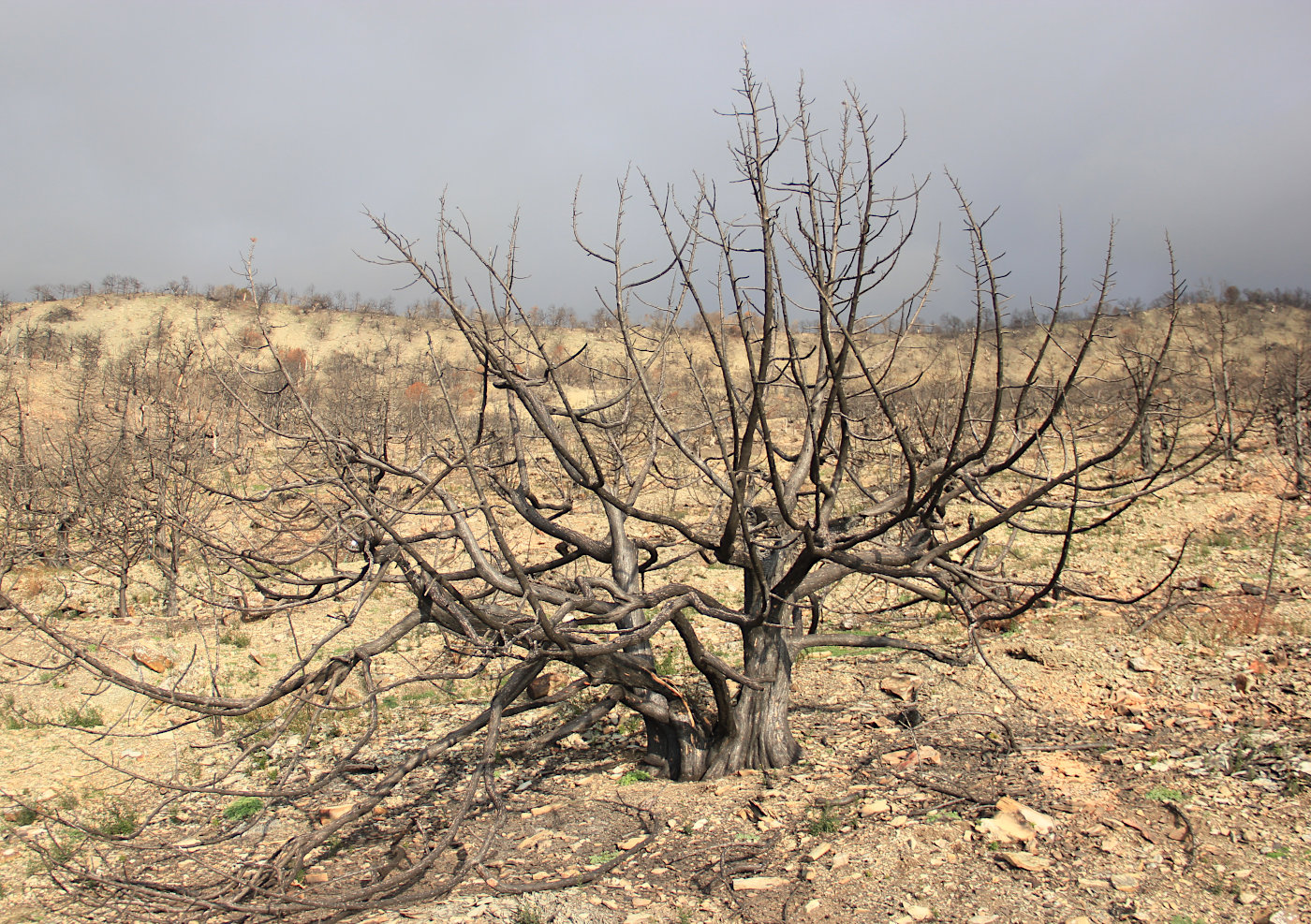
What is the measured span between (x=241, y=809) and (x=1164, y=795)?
5.30m

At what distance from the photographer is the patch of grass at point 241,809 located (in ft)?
16.3

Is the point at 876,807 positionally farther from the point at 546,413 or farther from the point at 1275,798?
the point at 546,413

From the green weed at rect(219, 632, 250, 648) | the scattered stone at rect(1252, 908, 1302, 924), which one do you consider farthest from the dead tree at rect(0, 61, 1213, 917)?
the green weed at rect(219, 632, 250, 648)

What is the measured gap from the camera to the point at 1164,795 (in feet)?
12.4

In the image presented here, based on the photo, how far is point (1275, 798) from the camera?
3605 millimetres

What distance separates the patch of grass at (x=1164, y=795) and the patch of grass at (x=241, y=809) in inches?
196

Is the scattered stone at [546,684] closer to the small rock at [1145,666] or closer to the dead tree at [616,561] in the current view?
the dead tree at [616,561]

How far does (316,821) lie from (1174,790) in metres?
4.52

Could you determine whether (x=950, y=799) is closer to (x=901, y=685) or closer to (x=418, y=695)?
(x=901, y=685)

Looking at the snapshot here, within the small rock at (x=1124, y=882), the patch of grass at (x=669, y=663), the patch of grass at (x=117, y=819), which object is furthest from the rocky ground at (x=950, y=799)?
the patch of grass at (x=669, y=663)

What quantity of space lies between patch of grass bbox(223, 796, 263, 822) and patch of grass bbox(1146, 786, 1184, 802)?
16.3 feet

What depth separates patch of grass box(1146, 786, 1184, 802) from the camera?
3725 millimetres

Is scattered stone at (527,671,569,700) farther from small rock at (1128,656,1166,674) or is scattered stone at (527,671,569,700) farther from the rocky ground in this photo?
small rock at (1128,656,1166,674)

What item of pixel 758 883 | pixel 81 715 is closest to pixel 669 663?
pixel 758 883
